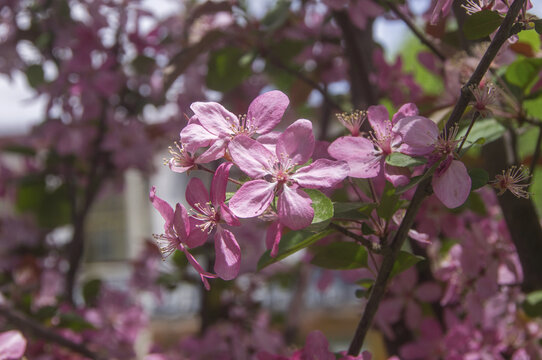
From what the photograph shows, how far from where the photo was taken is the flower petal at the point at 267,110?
1.55 ft

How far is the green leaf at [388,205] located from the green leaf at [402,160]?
0.03 metres

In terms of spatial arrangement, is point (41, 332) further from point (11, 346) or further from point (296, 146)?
point (296, 146)

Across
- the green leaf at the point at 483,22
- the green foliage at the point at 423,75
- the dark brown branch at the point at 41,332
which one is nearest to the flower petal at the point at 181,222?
the green leaf at the point at 483,22

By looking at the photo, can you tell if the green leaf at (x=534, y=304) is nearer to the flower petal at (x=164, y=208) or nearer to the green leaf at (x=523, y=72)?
the green leaf at (x=523, y=72)

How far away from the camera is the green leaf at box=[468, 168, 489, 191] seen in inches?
17.5

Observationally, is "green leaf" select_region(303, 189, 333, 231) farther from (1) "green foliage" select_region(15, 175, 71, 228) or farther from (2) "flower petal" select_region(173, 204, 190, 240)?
(1) "green foliage" select_region(15, 175, 71, 228)

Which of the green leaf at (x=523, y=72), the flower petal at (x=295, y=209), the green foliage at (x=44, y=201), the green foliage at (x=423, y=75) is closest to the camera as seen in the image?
the flower petal at (x=295, y=209)

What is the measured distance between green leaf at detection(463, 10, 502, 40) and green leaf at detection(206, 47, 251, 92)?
61 cm

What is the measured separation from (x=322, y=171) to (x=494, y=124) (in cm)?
33

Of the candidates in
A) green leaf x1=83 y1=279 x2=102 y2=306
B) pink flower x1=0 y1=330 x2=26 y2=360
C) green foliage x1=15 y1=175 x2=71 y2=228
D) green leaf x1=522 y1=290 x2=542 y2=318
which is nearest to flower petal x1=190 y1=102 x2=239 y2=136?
pink flower x1=0 y1=330 x2=26 y2=360

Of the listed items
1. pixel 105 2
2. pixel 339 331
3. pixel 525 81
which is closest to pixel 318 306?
pixel 339 331

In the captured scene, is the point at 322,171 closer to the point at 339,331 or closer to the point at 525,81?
the point at 525,81

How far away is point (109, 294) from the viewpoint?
135cm

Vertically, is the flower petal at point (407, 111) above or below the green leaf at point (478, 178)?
above
